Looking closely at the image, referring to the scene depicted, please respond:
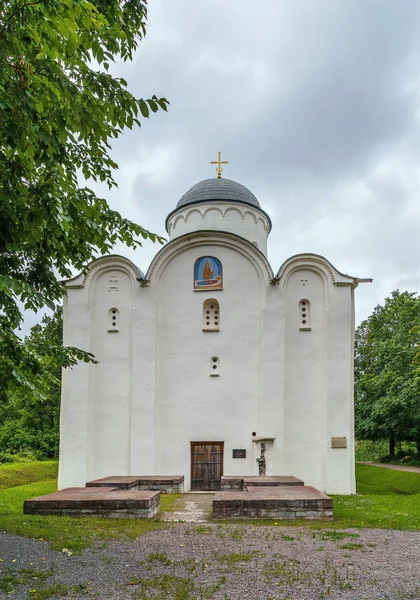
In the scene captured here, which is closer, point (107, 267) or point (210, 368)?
point (210, 368)

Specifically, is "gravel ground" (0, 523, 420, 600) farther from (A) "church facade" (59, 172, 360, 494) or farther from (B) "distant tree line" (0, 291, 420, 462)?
(B) "distant tree line" (0, 291, 420, 462)

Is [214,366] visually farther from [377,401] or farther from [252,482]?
[377,401]

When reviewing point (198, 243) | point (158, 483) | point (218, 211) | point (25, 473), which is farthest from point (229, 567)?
point (25, 473)

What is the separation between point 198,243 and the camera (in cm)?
1698

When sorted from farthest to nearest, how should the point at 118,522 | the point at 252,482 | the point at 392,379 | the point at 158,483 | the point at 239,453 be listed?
the point at 392,379 < the point at 239,453 < the point at 158,483 < the point at 252,482 < the point at 118,522

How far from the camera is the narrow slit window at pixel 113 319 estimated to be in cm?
1650

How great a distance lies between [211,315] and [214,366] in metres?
1.74

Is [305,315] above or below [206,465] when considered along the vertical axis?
above

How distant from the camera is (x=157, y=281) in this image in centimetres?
1686

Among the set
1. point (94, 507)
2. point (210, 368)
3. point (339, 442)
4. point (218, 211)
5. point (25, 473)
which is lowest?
point (25, 473)

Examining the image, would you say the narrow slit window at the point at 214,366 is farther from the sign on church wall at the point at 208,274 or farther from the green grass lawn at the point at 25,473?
the green grass lawn at the point at 25,473

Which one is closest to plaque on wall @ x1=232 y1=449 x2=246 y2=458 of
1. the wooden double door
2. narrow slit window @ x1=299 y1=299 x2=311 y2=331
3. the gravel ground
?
the wooden double door

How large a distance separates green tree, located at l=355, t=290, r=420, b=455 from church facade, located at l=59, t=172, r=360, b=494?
7375 mm

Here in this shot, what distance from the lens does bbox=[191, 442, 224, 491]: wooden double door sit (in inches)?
604
